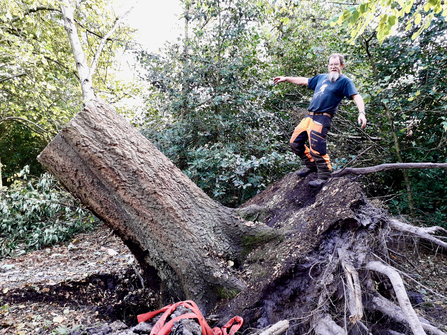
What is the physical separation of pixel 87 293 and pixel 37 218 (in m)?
3.62

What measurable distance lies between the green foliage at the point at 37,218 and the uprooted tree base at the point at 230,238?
3.63 metres

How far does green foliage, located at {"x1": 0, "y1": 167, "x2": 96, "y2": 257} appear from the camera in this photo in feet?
16.1

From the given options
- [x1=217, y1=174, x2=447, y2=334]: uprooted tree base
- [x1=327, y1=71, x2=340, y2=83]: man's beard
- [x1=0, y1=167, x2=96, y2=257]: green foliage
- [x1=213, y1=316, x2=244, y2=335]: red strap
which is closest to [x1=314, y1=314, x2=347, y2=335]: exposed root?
[x1=217, y1=174, x2=447, y2=334]: uprooted tree base

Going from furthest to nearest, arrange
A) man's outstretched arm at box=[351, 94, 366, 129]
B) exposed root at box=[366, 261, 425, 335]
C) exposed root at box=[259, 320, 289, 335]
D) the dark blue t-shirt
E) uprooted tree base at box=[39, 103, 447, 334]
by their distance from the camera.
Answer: the dark blue t-shirt → man's outstretched arm at box=[351, 94, 366, 129] → uprooted tree base at box=[39, 103, 447, 334] → exposed root at box=[259, 320, 289, 335] → exposed root at box=[366, 261, 425, 335]

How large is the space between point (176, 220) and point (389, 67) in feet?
14.2

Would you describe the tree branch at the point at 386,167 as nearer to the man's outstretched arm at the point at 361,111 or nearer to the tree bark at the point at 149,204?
the man's outstretched arm at the point at 361,111

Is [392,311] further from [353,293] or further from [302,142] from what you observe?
[302,142]

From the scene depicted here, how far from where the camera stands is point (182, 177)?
2.34 metres

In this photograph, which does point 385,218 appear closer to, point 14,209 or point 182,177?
point 182,177

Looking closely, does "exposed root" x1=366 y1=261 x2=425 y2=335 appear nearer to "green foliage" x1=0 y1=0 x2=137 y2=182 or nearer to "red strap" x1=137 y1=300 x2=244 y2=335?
"red strap" x1=137 y1=300 x2=244 y2=335

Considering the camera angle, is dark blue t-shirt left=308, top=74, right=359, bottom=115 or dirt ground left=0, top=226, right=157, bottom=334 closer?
dirt ground left=0, top=226, right=157, bottom=334

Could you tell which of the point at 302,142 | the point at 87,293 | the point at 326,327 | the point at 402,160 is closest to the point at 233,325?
the point at 326,327

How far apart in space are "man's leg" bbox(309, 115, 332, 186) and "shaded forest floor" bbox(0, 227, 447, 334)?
3.17 ft

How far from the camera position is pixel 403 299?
50.3 inches
